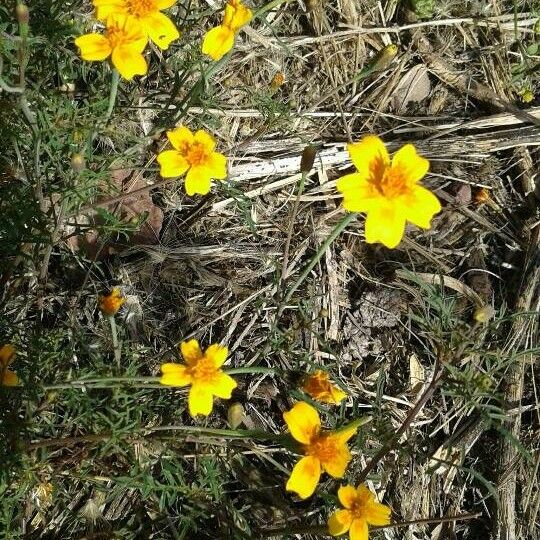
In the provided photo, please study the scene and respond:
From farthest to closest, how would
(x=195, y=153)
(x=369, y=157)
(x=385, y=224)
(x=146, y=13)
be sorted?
1. (x=195, y=153)
2. (x=146, y=13)
3. (x=369, y=157)
4. (x=385, y=224)

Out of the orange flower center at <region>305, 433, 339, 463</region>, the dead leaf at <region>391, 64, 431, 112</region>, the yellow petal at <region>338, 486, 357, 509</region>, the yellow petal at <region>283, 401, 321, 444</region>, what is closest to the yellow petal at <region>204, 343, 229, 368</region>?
the yellow petal at <region>283, 401, 321, 444</region>

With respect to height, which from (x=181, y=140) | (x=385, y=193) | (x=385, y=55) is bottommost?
(x=385, y=193)

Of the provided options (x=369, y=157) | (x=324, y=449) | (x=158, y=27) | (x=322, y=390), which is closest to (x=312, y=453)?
(x=324, y=449)

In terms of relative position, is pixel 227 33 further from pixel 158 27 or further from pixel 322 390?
pixel 322 390

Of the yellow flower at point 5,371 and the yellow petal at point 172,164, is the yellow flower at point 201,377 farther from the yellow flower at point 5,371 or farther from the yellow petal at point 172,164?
the yellow petal at point 172,164

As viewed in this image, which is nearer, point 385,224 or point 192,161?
point 385,224

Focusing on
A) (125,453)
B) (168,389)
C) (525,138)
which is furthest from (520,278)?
(125,453)
